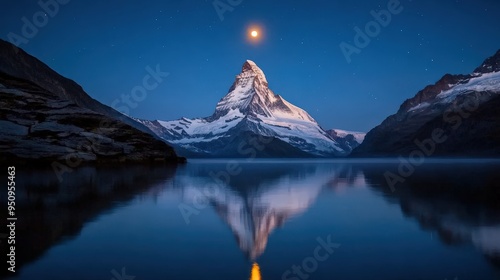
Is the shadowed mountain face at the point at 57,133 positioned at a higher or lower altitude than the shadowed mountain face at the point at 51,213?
higher

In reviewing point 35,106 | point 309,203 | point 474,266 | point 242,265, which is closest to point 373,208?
point 309,203

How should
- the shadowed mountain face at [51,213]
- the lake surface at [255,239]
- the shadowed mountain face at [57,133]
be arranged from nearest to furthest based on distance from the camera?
1. the lake surface at [255,239]
2. the shadowed mountain face at [51,213]
3. the shadowed mountain face at [57,133]

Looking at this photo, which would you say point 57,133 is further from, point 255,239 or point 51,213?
point 255,239

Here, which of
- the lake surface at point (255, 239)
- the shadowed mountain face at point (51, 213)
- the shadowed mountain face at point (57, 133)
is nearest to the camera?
the lake surface at point (255, 239)

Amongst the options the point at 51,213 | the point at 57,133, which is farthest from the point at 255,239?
the point at 57,133

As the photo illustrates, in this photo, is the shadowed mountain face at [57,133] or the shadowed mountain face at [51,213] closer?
the shadowed mountain face at [51,213]

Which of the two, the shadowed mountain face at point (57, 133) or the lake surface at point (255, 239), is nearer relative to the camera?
the lake surface at point (255, 239)

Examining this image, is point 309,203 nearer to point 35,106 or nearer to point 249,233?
point 249,233

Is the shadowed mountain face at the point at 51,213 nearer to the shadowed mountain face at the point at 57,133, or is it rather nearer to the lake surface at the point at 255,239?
the lake surface at the point at 255,239

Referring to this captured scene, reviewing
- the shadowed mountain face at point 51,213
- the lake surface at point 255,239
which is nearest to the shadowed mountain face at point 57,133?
the shadowed mountain face at point 51,213
